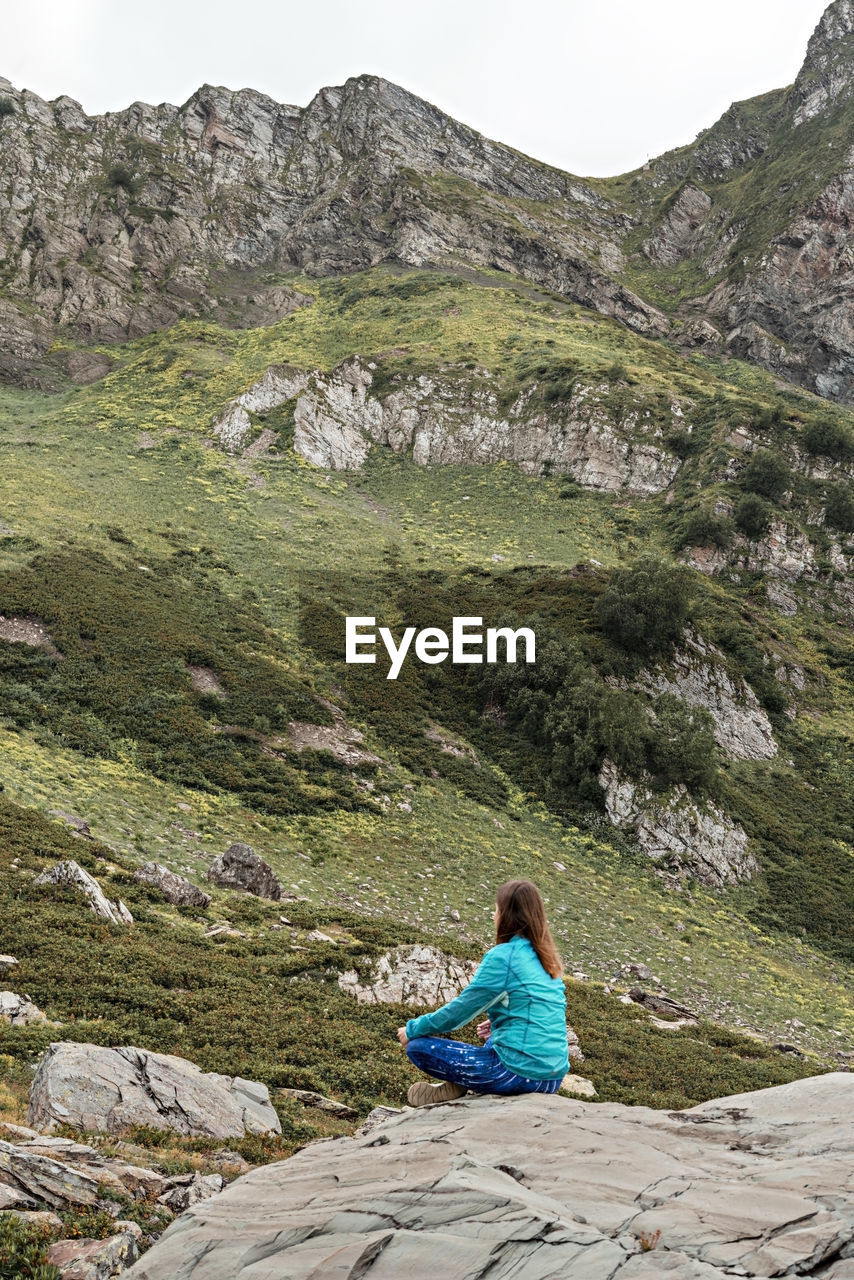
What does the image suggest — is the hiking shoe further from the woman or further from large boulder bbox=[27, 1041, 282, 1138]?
large boulder bbox=[27, 1041, 282, 1138]

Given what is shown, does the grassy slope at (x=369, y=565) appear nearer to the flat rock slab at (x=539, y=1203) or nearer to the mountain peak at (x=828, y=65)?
the flat rock slab at (x=539, y=1203)

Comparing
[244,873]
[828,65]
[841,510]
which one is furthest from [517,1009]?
[828,65]

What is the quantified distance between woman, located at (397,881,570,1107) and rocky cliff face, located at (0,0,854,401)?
311 feet

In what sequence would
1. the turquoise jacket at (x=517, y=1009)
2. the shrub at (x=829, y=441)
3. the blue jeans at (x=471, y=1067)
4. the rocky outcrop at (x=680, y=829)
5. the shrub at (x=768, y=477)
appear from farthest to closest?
1. the shrub at (x=829, y=441)
2. the shrub at (x=768, y=477)
3. the rocky outcrop at (x=680, y=829)
4. the blue jeans at (x=471, y=1067)
5. the turquoise jacket at (x=517, y=1009)

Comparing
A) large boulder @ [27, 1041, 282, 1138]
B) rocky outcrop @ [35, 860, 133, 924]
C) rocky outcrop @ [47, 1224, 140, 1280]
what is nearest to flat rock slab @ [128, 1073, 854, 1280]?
rocky outcrop @ [47, 1224, 140, 1280]

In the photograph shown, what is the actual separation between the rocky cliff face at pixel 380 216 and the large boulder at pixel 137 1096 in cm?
9171

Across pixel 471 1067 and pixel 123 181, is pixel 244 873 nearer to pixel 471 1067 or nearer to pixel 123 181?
pixel 471 1067

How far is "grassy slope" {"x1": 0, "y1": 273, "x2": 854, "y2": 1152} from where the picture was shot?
20766 millimetres

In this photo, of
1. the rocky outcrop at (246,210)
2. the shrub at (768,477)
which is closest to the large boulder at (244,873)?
the shrub at (768,477)

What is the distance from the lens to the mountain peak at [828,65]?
128 m

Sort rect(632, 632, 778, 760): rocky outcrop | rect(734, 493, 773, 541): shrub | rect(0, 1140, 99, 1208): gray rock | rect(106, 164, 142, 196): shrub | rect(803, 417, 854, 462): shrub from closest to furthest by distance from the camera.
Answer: rect(0, 1140, 99, 1208): gray rock → rect(632, 632, 778, 760): rocky outcrop → rect(734, 493, 773, 541): shrub → rect(803, 417, 854, 462): shrub → rect(106, 164, 142, 196): shrub

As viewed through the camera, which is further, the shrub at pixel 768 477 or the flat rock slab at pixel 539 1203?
the shrub at pixel 768 477

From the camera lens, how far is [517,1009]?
20.8 feet

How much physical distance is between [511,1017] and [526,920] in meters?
0.87
